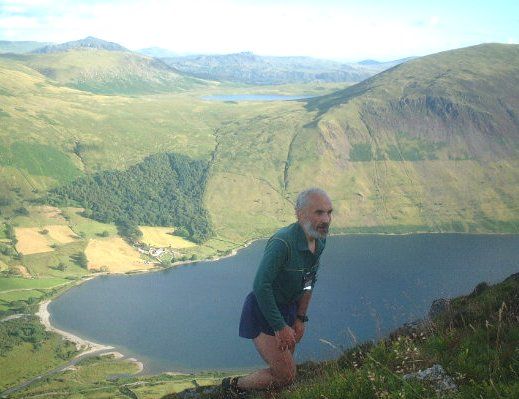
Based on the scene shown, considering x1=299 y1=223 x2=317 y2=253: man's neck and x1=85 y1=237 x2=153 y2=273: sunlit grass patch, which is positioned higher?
x1=299 y1=223 x2=317 y2=253: man's neck

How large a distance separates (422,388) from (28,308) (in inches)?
5313

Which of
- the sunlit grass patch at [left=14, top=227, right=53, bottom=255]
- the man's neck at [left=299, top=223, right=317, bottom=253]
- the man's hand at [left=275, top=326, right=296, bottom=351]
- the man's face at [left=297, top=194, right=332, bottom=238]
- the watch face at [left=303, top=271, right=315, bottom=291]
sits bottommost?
the sunlit grass patch at [left=14, top=227, right=53, bottom=255]

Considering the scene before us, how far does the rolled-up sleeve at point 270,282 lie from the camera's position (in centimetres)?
806

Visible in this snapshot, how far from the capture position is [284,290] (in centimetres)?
867

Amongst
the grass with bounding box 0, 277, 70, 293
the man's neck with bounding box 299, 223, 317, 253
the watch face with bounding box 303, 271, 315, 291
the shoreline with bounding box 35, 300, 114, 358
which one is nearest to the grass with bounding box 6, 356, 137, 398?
the shoreline with bounding box 35, 300, 114, 358

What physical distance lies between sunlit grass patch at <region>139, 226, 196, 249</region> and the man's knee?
174 metres

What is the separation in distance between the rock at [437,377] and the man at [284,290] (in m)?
2.24

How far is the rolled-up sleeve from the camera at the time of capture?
8062 millimetres

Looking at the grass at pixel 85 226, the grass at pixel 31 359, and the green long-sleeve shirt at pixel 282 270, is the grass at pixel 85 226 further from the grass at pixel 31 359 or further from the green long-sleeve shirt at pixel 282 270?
the green long-sleeve shirt at pixel 282 270

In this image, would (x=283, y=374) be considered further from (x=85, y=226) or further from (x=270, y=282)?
(x=85, y=226)

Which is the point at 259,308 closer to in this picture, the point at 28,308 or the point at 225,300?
the point at 225,300

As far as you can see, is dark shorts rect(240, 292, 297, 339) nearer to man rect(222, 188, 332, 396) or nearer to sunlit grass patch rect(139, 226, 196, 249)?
man rect(222, 188, 332, 396)

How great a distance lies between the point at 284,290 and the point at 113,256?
537 feet

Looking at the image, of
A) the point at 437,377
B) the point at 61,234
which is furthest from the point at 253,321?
the point at 61,234
